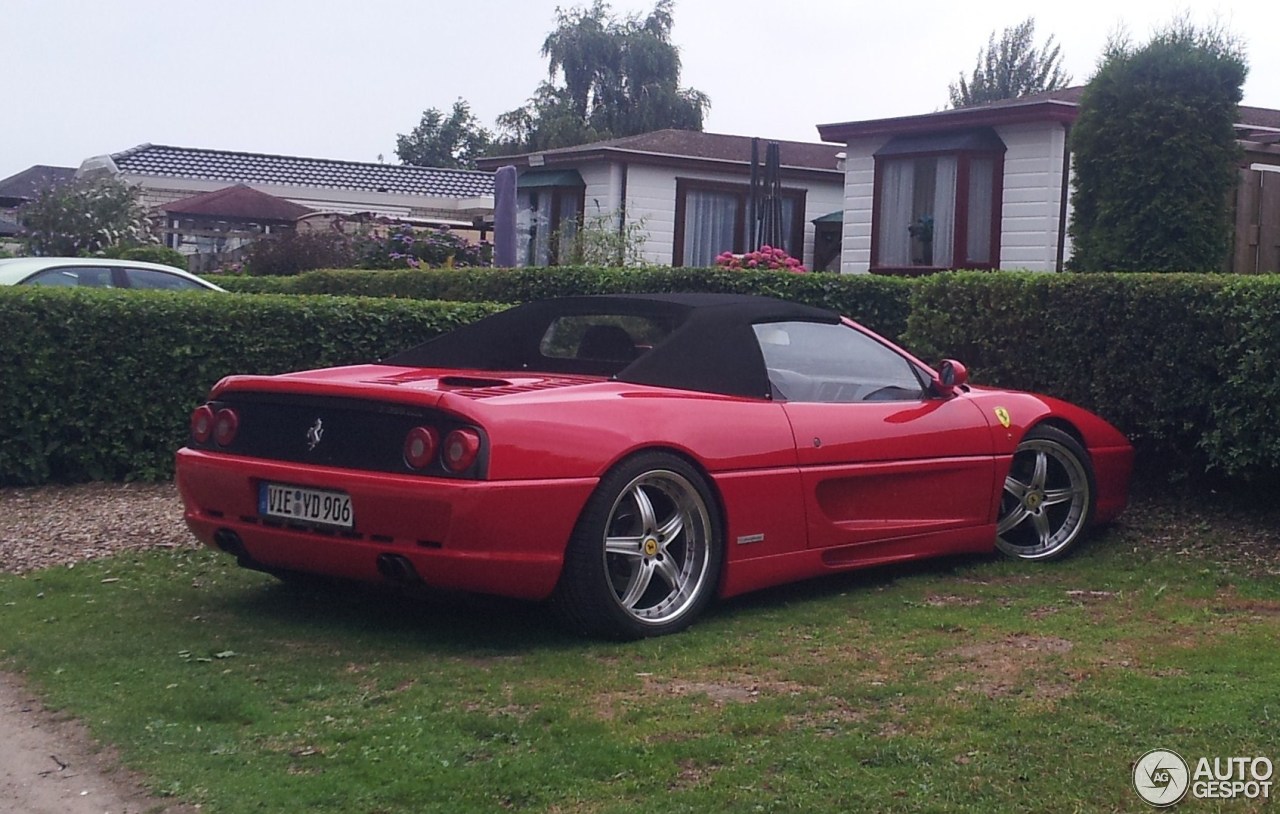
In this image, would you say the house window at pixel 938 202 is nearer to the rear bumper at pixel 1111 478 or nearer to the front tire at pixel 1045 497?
the rear bumper at pixel 1111 478

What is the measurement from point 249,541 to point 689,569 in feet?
5.47

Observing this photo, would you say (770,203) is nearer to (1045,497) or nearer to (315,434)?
(1045,497)

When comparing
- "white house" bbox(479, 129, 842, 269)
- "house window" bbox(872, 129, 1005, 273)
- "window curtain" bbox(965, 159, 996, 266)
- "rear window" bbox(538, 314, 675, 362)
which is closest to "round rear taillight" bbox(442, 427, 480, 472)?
"rear window" bbox(538, 314, 675, 362)

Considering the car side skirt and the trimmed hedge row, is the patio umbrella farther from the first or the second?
the car side skirt

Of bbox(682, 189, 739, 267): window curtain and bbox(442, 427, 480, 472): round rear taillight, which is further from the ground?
bbox(682, 189, 739, 267): window curtain

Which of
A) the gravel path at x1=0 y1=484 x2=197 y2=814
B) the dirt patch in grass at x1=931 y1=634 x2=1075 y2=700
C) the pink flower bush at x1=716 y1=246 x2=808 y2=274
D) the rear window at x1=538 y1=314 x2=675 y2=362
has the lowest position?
the gravel path at x1=0 y1=484 x2=197 y2=814

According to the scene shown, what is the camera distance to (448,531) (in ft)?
16.5

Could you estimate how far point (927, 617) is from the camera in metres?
5.85

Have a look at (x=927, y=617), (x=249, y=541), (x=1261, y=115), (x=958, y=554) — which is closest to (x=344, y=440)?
(x=249, y=541)

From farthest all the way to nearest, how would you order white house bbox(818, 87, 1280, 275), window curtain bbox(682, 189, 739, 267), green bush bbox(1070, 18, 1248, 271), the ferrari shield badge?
window curtain bbox(682, 189, 739, 267), white house bbox(818, 87, 1280, 275), green bush bbox(1070, 18, 1248, 271), the ferrari shield badge

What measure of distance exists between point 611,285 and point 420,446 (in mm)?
7942

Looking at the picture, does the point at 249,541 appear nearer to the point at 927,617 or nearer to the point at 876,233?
the point at 927,617

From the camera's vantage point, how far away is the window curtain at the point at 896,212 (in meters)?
19.9

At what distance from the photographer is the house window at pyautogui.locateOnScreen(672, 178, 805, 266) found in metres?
24.6
